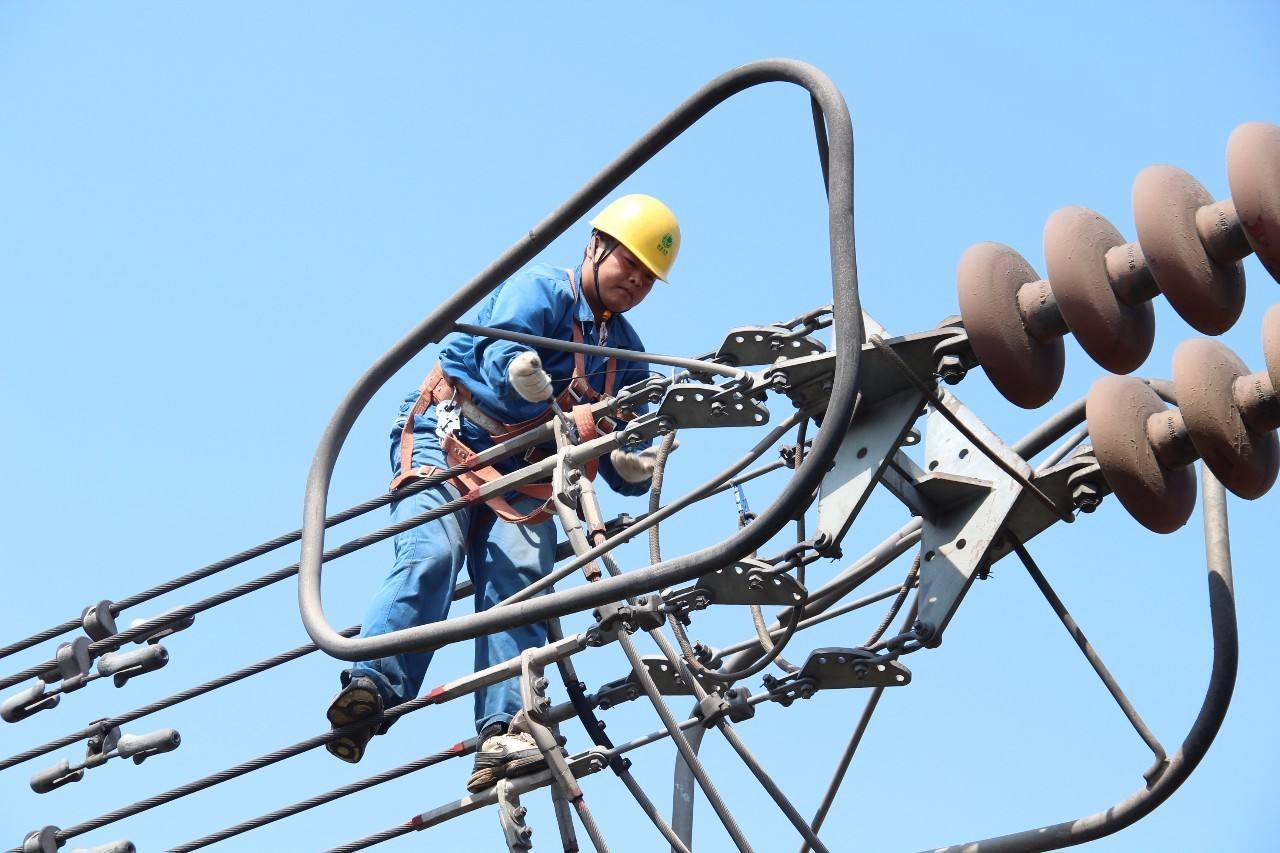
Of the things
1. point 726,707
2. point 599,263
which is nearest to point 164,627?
point 599,263

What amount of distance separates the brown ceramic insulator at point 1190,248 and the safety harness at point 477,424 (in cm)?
266

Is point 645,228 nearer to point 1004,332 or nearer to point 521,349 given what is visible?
point 521,349

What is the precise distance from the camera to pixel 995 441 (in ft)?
19.3

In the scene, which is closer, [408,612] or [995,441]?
[995,441]

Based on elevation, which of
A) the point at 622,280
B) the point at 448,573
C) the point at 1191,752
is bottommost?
the point at 1191,752

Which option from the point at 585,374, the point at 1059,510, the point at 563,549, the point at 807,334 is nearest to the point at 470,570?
the point at 563,549

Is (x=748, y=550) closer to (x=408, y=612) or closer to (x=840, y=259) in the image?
(x=840, y=259)

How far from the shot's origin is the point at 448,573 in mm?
7422

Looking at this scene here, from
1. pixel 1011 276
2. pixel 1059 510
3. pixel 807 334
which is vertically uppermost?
pixel 807 334

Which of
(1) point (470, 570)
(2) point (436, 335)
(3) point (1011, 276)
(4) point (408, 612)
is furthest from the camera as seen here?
(1) point (470, 570)

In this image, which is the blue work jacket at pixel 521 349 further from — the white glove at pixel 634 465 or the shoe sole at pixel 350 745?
the shoe sole at pixel 350 745

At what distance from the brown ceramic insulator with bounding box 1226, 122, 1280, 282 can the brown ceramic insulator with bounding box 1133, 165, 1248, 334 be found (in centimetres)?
11

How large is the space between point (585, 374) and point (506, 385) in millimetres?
304

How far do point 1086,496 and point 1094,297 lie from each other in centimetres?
77
